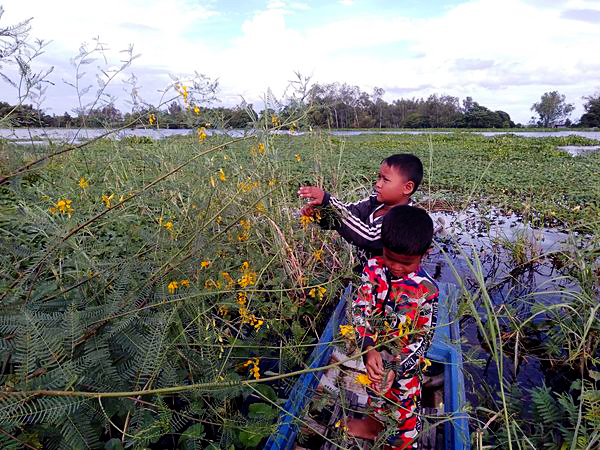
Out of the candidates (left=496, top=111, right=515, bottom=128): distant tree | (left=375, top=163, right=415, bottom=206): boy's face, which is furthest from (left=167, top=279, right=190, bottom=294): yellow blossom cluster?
(left=496, top=111, right=515, bottom=128): distant tree

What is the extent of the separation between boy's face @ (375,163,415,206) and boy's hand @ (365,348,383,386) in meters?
1.02

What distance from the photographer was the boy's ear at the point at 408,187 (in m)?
2.28

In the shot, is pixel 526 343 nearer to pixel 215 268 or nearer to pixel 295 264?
pixel 295 264

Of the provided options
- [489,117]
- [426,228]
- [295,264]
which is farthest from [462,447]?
[489,117]

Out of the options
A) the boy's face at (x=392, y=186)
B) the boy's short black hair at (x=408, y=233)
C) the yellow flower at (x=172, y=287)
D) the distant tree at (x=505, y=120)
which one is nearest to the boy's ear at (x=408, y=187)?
the boy's face at (x=392, y=186)

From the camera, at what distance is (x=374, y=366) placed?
150 cm

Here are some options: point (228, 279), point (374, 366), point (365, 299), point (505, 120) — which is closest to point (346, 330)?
point (374, 366)

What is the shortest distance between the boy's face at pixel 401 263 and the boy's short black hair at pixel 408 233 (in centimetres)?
2

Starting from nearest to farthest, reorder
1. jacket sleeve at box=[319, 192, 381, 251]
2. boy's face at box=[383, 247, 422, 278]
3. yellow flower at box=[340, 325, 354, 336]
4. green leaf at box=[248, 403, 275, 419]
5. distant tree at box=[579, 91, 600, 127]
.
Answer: yellow flower at box=[340, 325, 354, 336], boy's face at box=[383, 247, 422, 278], green leaf at box=[248, 403, 275, 419], jacket sleeve at box=[319, 192, 381, 251], distant tree at box=[579, 91, 600, 127]

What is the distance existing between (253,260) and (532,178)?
9.58 m

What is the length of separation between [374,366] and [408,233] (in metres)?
0.54

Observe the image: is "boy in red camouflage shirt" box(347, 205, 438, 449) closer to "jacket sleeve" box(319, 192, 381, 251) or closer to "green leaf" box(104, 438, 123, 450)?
"jacket sleeve" box(319, 192, 381, 251)

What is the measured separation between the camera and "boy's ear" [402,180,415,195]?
228 centimetres

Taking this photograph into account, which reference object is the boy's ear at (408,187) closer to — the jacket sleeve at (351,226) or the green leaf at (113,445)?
the jacket sleeve at (351,226)
